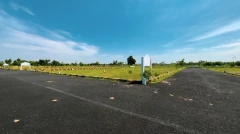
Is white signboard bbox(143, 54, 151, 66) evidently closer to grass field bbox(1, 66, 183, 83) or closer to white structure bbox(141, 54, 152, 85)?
white structure bbox(141, 54, 152, 85)

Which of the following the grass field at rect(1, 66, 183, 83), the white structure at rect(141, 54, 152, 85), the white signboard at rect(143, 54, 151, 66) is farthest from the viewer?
the grass field at rect(1, 66, 183, 83)

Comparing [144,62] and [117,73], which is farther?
[117,73]

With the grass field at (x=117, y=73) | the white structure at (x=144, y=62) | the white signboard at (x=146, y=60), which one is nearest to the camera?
the white structure at (x=144, y=62)

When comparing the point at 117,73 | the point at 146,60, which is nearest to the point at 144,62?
the point at 146,60

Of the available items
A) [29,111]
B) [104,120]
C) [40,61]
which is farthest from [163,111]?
[40,61]

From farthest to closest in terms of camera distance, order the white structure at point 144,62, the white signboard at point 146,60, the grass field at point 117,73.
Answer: the grass field at point 117,73 < the white signboard at point 146,60 < the white structure at point 144,62

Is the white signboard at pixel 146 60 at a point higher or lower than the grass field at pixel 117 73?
higher

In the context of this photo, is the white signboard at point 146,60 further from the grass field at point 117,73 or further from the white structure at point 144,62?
the grass field at point 117,73

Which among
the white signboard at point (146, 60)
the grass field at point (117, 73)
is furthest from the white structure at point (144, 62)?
the grass field at point (117, 73)

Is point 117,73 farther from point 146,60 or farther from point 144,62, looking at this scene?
point 144,62

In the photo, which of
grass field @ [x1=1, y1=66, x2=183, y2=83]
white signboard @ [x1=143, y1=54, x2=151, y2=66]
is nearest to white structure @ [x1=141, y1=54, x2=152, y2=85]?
white signboard @ [x1=143, y1=54, x2=151, y2=66]

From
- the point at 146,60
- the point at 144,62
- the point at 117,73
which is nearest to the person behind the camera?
the point at 144,62

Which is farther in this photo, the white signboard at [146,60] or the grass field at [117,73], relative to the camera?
the grass field at [117,73]

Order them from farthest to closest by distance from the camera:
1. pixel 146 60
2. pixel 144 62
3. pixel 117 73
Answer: pixel 117 73, pixel 146 60, pixel 144 62
